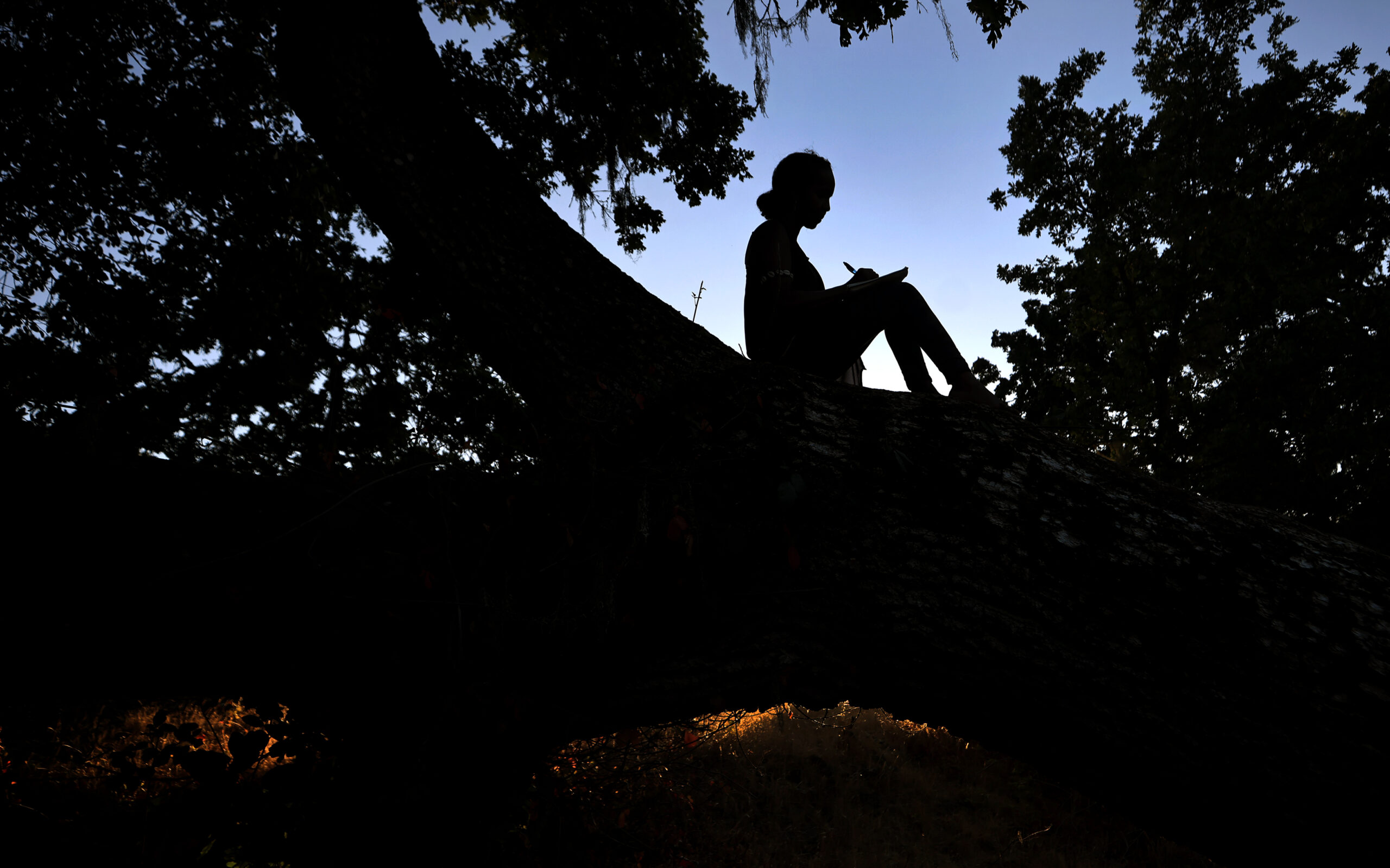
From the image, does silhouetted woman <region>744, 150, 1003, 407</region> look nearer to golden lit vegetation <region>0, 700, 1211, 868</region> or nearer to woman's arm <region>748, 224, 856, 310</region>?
woman's arm <region>748, 224, 856, 310</region>

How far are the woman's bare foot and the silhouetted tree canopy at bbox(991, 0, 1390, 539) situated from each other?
9.46m

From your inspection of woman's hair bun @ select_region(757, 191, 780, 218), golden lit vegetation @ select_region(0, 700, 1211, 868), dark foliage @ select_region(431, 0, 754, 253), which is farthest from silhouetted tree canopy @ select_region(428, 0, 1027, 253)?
golden lit vegetation @ select_region(0, 700, 1211, 868)

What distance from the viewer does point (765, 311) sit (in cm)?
297

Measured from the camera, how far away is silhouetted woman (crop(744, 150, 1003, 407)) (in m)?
2.77

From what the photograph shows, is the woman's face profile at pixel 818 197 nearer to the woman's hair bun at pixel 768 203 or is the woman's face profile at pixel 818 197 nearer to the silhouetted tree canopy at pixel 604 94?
the woman's hair bun at pixel 768 203

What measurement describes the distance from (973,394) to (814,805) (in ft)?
19.6

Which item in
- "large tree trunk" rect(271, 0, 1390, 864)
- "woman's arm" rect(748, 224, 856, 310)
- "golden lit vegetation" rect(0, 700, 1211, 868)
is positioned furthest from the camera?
"woman's arm" rect(748, 224, 856, 310)

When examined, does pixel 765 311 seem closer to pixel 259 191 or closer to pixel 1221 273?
pixel 259 191

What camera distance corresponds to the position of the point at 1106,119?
12.4 metres

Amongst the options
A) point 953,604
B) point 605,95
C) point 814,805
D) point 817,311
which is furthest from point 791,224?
point 814,805

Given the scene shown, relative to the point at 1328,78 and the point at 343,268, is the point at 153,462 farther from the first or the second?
the point at 1328,78

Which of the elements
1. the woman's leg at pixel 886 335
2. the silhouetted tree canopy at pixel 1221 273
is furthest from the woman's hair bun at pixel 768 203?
the silhouetted tree canopy at pixel 1221 273

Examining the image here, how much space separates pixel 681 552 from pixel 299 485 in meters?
1.12

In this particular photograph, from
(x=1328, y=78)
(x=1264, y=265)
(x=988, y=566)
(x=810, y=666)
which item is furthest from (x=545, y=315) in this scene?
(x=1328, y=78)
